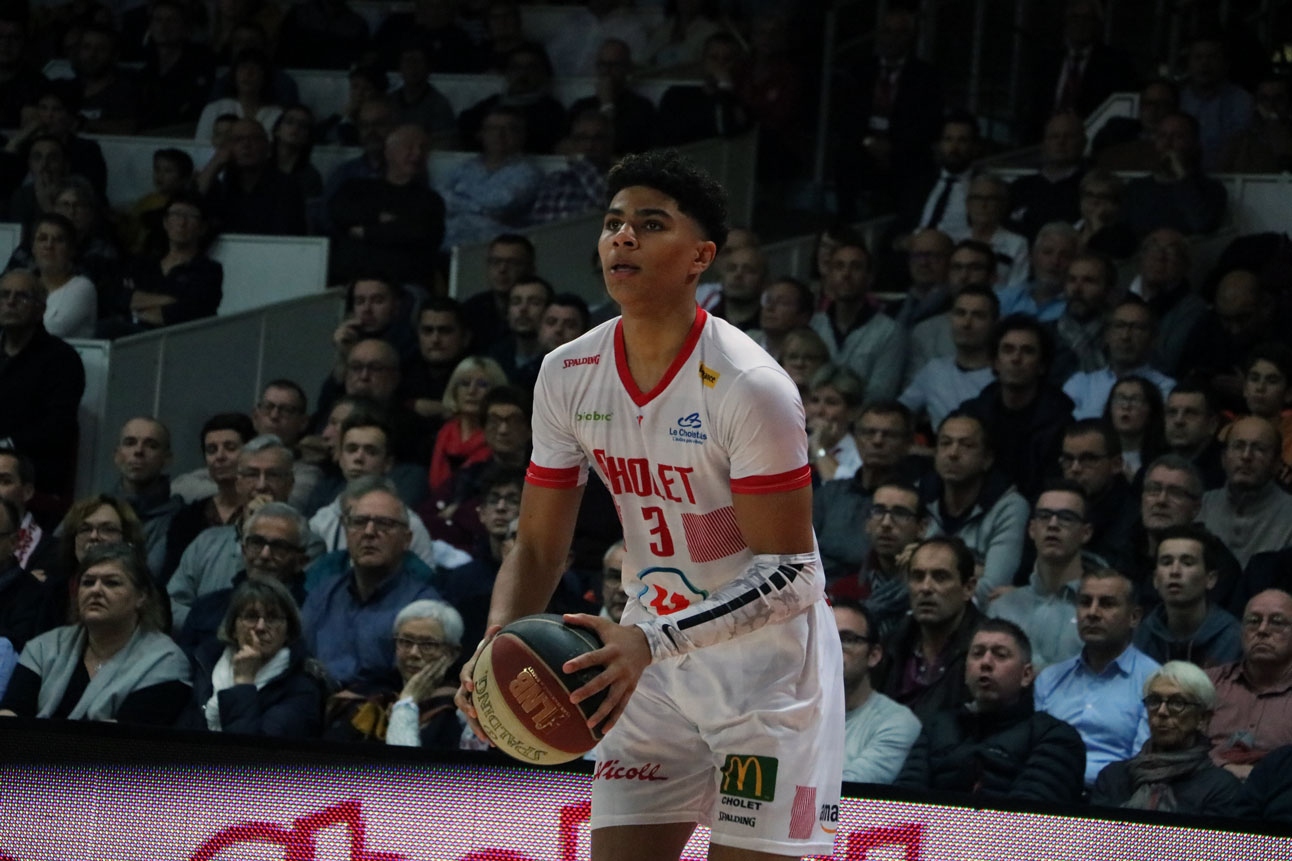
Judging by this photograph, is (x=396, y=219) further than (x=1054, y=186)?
Yes

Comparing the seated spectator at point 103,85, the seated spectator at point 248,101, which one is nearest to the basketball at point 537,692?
the seated spectator at point 248,101

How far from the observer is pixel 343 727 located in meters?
6.78

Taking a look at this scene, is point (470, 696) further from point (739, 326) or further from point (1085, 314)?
point (739, 326)

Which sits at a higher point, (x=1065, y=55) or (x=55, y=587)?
(x=1065, y=55)

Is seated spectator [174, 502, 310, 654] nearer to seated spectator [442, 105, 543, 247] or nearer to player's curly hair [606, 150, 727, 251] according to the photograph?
seated spectator [442, 105, 543, 247]

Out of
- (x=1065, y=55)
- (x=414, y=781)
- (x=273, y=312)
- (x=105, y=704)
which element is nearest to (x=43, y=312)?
(x=273, y=312)

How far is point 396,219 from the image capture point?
35.2 feet

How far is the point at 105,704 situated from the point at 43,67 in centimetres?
747

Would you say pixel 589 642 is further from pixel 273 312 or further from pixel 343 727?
pixel 273 312

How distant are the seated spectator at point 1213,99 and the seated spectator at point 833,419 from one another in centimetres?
317

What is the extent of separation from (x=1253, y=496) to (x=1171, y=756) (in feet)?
5.82

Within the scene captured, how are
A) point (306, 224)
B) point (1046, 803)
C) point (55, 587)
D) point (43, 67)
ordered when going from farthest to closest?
point (43, 67)
point (306, 224)
point (55, 587)
point (1046, 803)

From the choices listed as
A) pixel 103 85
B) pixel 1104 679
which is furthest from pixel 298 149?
pixel 1104 679

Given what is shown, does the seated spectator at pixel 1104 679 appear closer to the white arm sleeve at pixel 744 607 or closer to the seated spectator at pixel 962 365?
the seated spectator at pixel 962 365
